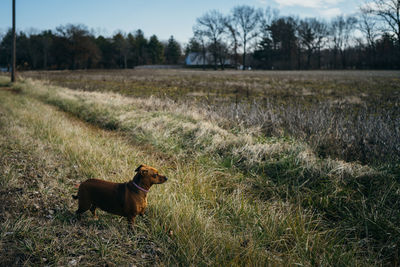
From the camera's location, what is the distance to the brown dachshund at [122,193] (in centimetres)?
245

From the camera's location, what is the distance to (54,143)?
5.37 m

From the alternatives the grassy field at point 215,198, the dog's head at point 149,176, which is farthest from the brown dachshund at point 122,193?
the grassy field at point 215,198

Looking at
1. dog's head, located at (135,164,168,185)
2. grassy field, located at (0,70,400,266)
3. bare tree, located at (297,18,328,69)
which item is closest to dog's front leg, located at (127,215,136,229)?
grassy field, located at (0,70,400,266)

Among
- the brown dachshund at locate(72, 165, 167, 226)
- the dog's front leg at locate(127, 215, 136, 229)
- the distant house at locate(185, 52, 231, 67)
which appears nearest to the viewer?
the brown dachshund at locate(72, 165, 167, 226)

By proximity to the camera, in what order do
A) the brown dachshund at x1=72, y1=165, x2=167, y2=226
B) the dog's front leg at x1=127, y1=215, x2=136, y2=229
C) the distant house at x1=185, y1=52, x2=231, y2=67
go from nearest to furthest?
the brown dachshund at x1=72, y1=165, x2=167, y2=226
the dog's front leg at x1=127, y1=215, x2=136, y2=229
the distant house at x1=185, y1=52, x2=231, y2=67

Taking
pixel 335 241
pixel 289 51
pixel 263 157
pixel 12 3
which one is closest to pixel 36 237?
pixel 335 241

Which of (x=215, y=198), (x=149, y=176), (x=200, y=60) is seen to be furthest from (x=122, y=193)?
(x=200, y=60)

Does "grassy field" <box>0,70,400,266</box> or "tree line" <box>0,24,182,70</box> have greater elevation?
"tree line" <box>0,24,182,70</box>

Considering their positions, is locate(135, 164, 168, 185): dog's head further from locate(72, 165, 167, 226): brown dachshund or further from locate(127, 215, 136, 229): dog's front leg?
locate(127, 215, 136, 229): dog's front leg

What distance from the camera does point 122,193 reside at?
8.02 feet

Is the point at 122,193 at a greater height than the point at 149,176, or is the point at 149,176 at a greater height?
the point at 149,176

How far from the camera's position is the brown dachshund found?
2.45 meters

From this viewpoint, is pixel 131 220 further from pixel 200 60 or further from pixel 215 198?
pixel 200 60

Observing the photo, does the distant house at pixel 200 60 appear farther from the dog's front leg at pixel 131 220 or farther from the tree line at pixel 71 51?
the dog's front leg at pixel 131 220
